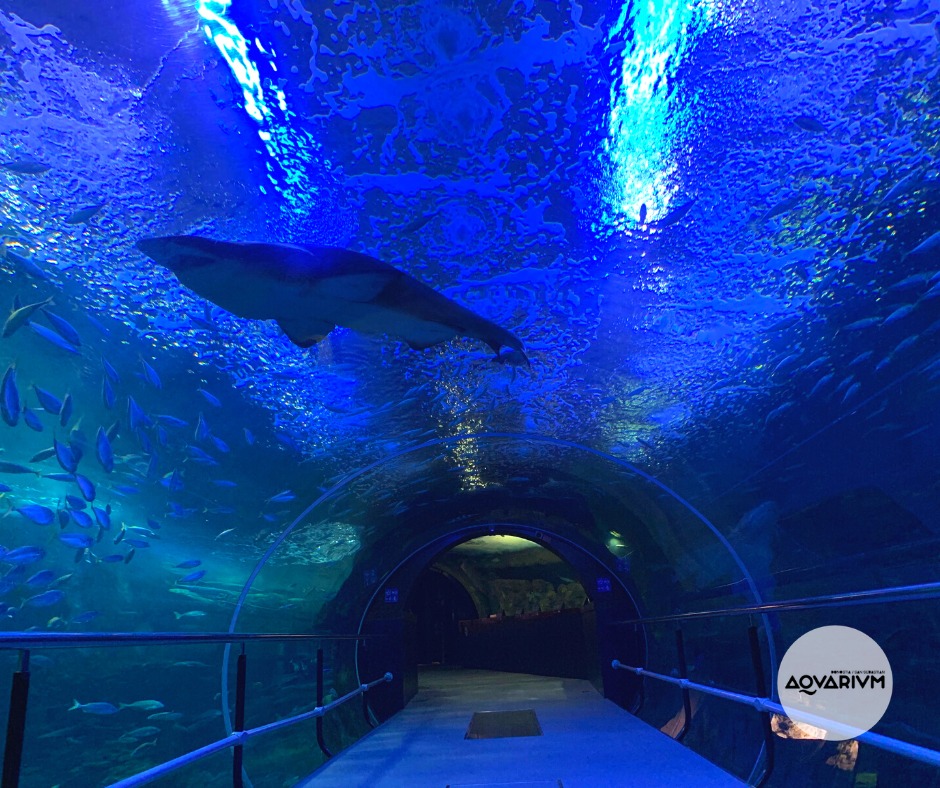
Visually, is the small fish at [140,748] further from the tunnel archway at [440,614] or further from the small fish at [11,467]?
the tunnel archway at [440,614]

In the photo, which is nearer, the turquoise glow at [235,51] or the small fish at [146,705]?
the turquoise glow at [235,51]

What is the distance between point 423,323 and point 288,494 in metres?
3.94

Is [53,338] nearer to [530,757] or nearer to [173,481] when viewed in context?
[173,481]

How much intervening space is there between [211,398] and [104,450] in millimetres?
1133

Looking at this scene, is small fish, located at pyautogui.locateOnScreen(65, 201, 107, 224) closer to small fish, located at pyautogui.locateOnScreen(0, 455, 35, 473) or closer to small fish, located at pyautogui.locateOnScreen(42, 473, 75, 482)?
small fish, located at pyautogui.locateOnScreen(42, 473, 75, 482)

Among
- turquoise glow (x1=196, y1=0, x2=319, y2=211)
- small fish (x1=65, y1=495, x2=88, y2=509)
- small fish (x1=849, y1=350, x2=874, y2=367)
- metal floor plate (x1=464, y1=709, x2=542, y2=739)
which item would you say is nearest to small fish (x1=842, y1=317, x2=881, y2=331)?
small fish (x1=849, y1=350, x2=874, y2=367)

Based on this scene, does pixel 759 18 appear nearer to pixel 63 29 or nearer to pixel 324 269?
pixel 324 269

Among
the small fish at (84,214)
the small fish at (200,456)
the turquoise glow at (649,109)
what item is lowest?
the small fish at (200,456)

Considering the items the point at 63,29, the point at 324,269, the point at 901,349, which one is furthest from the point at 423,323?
the point at 901,349

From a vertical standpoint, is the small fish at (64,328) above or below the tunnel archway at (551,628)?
above

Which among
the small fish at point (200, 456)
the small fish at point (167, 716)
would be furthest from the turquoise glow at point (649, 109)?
the small fish at point (167, 716)

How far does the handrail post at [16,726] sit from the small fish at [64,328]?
3202mm

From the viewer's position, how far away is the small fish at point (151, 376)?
507 centimetres

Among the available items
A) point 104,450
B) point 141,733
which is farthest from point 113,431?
point 141,733
